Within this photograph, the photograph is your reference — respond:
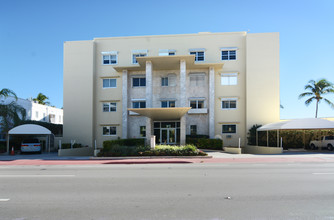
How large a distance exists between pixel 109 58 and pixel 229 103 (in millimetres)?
15130

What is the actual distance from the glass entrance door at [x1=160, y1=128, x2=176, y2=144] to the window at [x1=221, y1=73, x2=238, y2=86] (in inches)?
315

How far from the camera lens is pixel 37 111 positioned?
39375mm

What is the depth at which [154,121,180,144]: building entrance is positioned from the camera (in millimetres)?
31062

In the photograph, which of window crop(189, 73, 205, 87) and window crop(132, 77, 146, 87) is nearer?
window crop(189, 73, 205, 87)

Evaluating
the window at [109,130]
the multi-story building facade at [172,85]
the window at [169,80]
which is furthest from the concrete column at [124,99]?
the window at [169,80]

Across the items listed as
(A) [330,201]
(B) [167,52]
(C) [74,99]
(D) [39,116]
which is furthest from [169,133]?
(A) [330,201]

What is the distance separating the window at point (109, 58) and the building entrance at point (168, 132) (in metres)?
9.40

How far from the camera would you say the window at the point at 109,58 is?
107 ft

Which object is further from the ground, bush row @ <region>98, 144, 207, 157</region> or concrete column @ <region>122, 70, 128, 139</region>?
concrete column @ <region>122, 70, 128, 139</region>

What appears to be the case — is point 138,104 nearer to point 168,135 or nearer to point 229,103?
point 168,135

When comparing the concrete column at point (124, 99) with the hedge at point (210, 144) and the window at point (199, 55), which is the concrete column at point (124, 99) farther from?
the hedge at point (210, 144)

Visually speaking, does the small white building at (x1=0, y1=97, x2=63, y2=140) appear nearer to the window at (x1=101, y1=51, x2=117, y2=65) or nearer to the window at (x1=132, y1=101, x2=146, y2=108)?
the window at (x1=101, y1=51, x2=117, y2=65)

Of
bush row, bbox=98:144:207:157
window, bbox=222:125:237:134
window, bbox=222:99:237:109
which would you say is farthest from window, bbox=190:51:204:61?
bush row, bbox=98:144:207:157

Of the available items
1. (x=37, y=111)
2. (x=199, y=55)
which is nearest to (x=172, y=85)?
(x=199, y=55)
